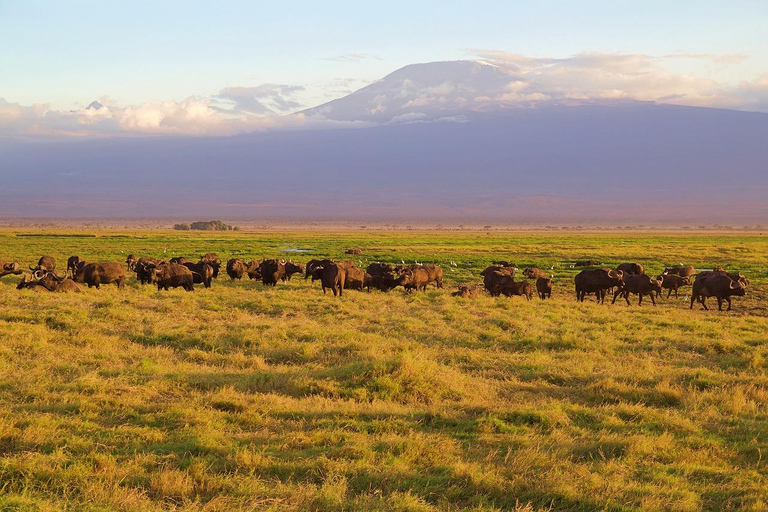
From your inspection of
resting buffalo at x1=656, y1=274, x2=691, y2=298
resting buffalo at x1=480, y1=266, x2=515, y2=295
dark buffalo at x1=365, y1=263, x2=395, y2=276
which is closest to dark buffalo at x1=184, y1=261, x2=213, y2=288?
dark buffalo at x1=365, y1=263, x2=395, y2=276

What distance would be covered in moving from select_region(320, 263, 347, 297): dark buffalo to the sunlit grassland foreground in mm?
5398

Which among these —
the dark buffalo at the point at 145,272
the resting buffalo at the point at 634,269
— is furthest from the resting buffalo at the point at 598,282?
the dark buffalo at the point at 145,272

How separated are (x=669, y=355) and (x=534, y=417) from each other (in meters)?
7.19

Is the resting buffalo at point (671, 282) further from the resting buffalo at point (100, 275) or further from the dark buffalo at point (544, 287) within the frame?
the resting buffalo at point (100, 275)

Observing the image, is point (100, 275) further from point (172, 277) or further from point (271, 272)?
point (271, 272)

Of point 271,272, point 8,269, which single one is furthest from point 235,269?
point 8,269

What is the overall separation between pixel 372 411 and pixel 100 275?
65.6 ft

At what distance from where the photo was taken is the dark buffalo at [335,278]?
24.1 m

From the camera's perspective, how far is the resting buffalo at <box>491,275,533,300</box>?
2653 centimetres

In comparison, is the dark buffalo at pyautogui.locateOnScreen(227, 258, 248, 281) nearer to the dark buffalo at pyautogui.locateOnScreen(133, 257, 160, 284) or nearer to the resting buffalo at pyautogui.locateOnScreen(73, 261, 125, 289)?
the dark buffalo at pyautogui.locateOnScreen(133, 257, 160, 284)

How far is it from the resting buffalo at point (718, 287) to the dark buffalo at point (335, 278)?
566 inches

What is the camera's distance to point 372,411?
8945mm

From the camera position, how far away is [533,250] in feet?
193

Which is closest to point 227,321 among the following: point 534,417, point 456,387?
point 456,387
